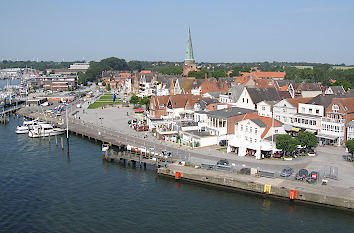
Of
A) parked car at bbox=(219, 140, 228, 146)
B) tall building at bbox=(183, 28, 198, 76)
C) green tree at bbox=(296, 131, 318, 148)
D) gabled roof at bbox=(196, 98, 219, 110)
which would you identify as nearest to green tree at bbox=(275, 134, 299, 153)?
green tree at bbox=(296, 131, 318, 148)

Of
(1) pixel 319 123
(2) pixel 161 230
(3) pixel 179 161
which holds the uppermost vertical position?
(1) pixel 319 123

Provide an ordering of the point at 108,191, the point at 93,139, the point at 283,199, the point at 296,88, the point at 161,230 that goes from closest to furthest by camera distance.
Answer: the point at 161,230 < the point at 283,199 < the point at 108,191 < the point at 93,139 < the point at 296,88

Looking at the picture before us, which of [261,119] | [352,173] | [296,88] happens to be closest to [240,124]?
[261,119]

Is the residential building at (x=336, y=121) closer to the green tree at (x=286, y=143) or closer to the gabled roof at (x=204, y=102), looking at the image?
the green tree at (x=286, y=143)

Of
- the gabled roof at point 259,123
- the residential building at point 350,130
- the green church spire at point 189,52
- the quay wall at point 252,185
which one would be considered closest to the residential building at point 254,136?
the gabled roof at point 259,123

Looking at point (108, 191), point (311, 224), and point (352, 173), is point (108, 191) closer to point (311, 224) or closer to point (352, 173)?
point (311, 224)

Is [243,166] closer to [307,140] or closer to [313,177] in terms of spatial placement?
[313,177]
